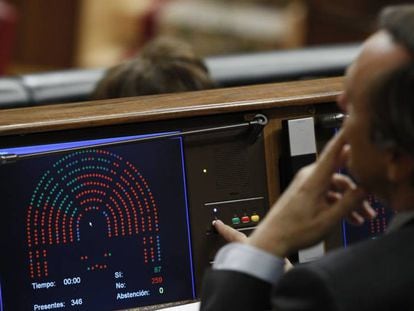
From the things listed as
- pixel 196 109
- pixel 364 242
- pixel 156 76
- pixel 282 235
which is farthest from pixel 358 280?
pixel 156 76

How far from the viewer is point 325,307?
1.42 m

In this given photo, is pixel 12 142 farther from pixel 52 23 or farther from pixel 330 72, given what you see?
pixel 52 23

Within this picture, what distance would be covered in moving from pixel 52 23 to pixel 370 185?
17.4 ft

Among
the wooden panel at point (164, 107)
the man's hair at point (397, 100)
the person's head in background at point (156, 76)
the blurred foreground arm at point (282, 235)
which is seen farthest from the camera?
the person's head in background at point (156, 76)

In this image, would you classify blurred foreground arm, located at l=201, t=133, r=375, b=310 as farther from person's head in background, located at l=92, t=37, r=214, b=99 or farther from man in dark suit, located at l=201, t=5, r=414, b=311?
person's head in background, located at l=92, t=37, r=214, b=99

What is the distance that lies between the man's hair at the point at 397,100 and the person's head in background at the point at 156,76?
3.12ft

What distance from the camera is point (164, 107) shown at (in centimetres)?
200

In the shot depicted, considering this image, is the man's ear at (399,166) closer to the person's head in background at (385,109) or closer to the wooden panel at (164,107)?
the person's head in background at (385,109)

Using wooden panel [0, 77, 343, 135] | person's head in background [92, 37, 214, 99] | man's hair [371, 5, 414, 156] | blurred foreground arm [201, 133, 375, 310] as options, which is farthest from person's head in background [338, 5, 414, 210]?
person's head in background [92, 37, 214, 99]

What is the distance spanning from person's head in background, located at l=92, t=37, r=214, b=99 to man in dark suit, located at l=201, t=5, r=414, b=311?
0.78m

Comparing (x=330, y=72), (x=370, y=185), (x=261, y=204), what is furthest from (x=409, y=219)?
(x=330, y=72)

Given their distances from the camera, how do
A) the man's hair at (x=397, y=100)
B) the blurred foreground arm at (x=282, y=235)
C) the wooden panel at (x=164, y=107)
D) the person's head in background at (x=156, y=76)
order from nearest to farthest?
the man's hair at (x=397, y=100)
the blurred foreground arm at (x=282, y=235)
the wooden panel at (x=164, y=107)
the person's head in background at (x=156, y=76)

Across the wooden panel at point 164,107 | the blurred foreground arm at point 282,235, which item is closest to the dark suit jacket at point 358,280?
the blurred foreground arm at point 282,235

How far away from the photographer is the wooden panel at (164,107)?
1940mm
